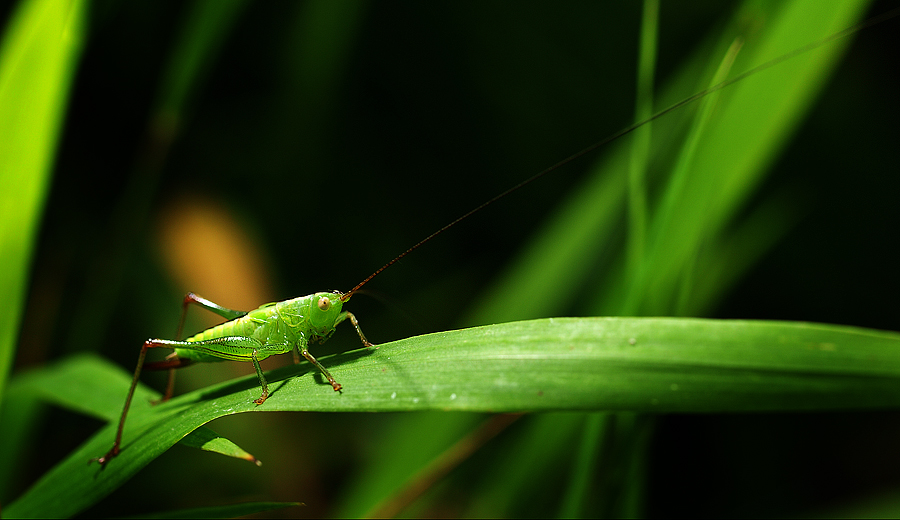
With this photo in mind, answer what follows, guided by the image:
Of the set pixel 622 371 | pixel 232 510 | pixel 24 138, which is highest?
pixel 24 138

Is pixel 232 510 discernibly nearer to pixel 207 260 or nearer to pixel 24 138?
pixel 24 138

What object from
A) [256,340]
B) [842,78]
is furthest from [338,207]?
[842,78]

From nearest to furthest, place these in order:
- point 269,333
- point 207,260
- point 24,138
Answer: point 24,138 < point 269,333 < point 207,260

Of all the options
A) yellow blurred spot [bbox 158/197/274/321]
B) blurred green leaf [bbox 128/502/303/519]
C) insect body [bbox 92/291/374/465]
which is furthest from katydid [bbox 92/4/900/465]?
yellow blurred spot [bbox 158/197/274/321]

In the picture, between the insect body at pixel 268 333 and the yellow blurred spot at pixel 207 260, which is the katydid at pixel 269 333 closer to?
the insect body at pixel 268 333

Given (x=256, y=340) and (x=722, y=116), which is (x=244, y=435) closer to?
(x=256, y=340)

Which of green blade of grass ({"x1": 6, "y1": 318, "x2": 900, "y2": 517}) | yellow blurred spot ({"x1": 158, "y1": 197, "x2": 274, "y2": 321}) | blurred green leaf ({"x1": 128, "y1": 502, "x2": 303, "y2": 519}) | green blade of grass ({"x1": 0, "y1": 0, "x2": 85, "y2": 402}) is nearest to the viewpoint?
green blade of grass ({"x1": 6, "y1": 318, "x2": 900, "y2": 517})

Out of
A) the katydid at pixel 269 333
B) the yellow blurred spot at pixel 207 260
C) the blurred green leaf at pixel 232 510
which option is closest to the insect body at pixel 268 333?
the katydid at pixel 269 333

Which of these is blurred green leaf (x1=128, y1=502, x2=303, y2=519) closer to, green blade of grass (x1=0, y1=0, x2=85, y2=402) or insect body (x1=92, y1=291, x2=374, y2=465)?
insect body (x1=92, y1=291, x2=374, y2=465)

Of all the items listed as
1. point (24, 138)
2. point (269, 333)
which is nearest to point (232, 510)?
point (269, 333)

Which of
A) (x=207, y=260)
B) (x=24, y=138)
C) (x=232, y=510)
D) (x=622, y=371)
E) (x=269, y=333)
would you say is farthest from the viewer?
(x=207, y=260)
